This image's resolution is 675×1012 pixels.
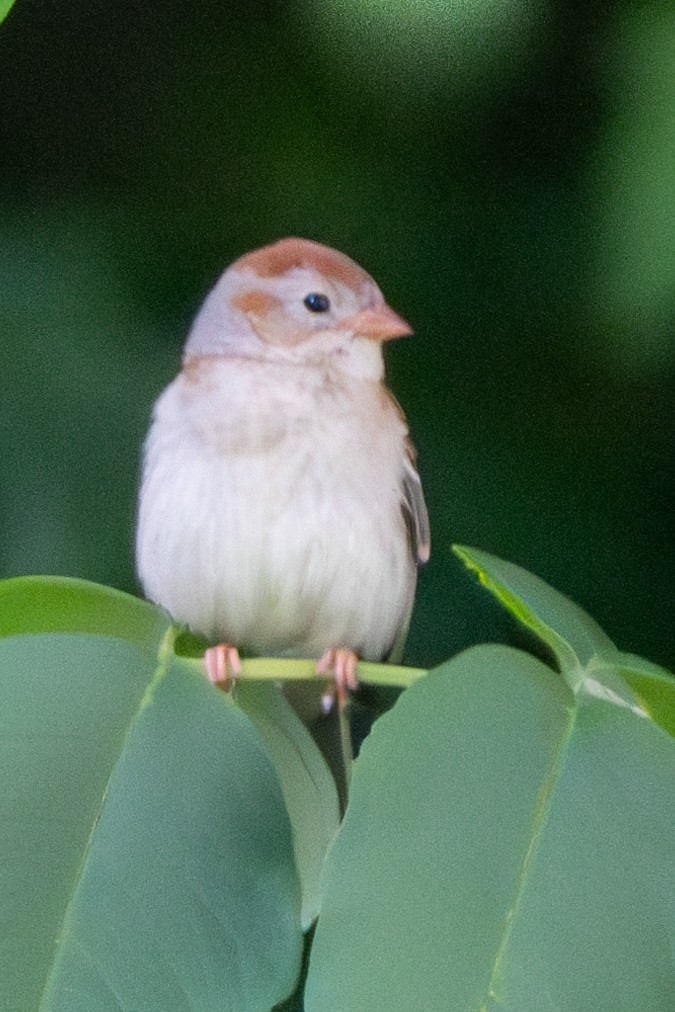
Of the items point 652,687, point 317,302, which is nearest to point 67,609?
point 652,687

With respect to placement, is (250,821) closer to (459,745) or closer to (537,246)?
(459,745)

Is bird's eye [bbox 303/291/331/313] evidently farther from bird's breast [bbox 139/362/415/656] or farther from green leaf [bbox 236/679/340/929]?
green leaf [bbox 236/679/340/929]

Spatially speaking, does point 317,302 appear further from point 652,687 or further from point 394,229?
point 652,687

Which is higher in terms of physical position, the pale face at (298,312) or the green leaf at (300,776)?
the pale face at (298,312)

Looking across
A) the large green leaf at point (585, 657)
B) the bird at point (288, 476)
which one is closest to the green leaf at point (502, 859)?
the large green leaf at point (585, 657)

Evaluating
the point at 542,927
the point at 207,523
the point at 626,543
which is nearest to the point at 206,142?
the point at 207,523

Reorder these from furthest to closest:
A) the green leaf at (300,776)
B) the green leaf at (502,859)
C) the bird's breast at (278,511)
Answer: the bird's breast at (278,511) → the green leaf at (300,776) → the green leaf at (502,859)

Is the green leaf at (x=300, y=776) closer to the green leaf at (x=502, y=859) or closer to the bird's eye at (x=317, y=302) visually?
the green leaf at (x=502, y=859)
